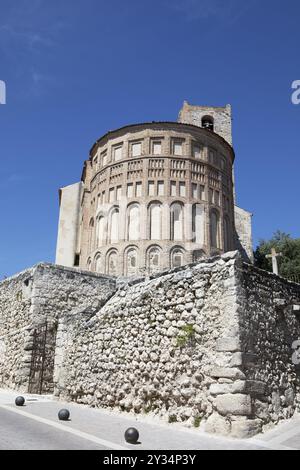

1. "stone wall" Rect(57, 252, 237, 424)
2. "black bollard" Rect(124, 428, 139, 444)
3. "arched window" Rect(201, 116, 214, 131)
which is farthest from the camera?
"arched window" Rect(201, 116, 214, 131)

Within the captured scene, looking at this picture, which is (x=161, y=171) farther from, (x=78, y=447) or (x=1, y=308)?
(x=78, y=447)

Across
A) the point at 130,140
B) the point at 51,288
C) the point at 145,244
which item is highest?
the point at 130,140

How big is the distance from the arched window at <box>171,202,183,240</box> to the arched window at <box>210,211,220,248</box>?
7.75ft

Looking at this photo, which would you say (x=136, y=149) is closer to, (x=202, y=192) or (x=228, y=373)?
(x=202, y=192)

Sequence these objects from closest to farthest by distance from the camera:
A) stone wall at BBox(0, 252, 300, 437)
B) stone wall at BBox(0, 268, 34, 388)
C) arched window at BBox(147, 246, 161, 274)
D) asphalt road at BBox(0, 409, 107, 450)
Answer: asphalt road at BBox(0, 409, 107, 450), stone wall at BBox(0, 252, 300, 437), stone wall at BBox(0, 268, 34, 388), arched window at BBox(147, 246, 161, 274)

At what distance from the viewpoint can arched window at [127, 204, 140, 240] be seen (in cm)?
2782

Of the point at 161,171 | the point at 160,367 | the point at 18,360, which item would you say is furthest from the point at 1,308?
the point at 161,171

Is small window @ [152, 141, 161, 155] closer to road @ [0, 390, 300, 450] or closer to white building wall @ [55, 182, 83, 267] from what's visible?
white building wall @ [55, 182, 83, 267]

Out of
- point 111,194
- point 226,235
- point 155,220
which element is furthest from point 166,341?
point 226,235

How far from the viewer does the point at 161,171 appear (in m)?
28.9

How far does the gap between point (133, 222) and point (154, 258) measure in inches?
117

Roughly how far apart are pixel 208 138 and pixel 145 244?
382 inches

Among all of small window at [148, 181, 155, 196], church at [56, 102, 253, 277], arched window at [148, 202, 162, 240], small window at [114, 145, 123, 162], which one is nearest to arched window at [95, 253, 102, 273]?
church at [56, 102, 253, 277]
